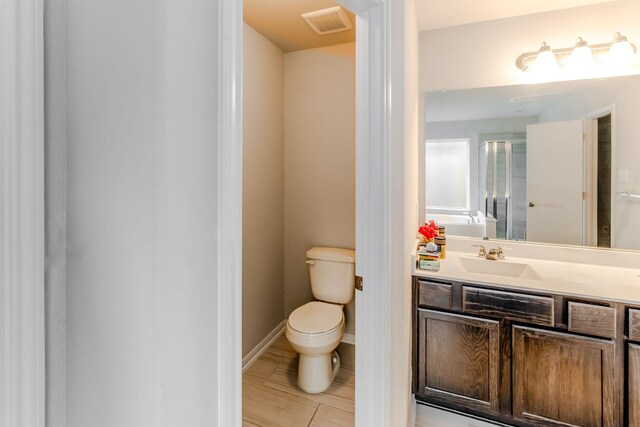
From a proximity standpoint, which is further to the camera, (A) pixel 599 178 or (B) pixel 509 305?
(A) pixel 599 178

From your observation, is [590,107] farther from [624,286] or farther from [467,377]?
[467,377]

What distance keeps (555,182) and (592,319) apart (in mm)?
961

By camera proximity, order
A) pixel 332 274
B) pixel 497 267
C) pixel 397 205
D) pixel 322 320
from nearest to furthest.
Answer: pixel 397 205 < pixel 497 267 < pixel 322 320 < pixel 332 274

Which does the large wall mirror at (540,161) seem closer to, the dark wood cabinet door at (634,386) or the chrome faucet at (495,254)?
the chrome faucet at (495,254)

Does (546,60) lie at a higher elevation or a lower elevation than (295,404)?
higher

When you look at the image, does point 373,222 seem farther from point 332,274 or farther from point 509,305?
point 332,274

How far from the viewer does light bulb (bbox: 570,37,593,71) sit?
79.4 inches

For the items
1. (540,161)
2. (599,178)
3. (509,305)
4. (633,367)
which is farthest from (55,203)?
(599,178)

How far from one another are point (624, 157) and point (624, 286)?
840mm

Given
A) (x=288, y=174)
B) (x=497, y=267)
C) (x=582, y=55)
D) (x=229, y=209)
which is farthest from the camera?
(x=288, y=174)

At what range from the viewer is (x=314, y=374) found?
2.16 metres

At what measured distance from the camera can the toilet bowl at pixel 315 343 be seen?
206cm

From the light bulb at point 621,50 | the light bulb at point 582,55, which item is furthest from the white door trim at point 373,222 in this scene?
the light bulb at point 621,50

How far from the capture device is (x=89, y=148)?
419 mm
